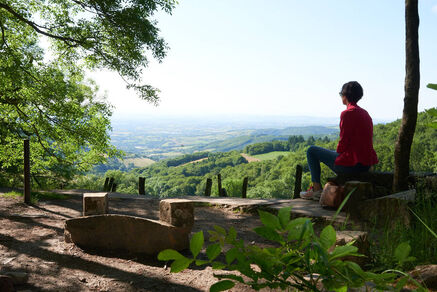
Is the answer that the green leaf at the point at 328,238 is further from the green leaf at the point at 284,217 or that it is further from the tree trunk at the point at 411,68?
the tree trunk at the point at 411,68

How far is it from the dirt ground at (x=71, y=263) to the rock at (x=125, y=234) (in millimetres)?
125

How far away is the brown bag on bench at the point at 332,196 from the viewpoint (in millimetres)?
5379

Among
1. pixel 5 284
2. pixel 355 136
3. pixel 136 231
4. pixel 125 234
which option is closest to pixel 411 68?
pixel 355 136

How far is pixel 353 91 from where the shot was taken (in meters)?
5.38

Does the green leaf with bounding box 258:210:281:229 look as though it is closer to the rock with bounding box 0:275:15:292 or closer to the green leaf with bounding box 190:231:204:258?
the green leaf with bounding box 190:231:204:258

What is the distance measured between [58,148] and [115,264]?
10799 millimetres

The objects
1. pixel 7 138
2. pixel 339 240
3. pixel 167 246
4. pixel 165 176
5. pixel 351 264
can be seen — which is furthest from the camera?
pixel 165 176

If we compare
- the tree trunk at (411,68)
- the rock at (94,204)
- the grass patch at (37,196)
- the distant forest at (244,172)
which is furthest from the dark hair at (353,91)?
the distant forest at (244,172)

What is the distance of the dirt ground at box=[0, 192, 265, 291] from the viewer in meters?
3.12

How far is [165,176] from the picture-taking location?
81.9 m

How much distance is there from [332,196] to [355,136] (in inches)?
40.3

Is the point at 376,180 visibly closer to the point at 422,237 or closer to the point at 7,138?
the point at 422,237

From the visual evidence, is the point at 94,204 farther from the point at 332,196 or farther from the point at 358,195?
the point at 358,195

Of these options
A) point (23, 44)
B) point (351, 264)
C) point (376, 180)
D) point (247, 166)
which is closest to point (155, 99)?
point (23, 44)
